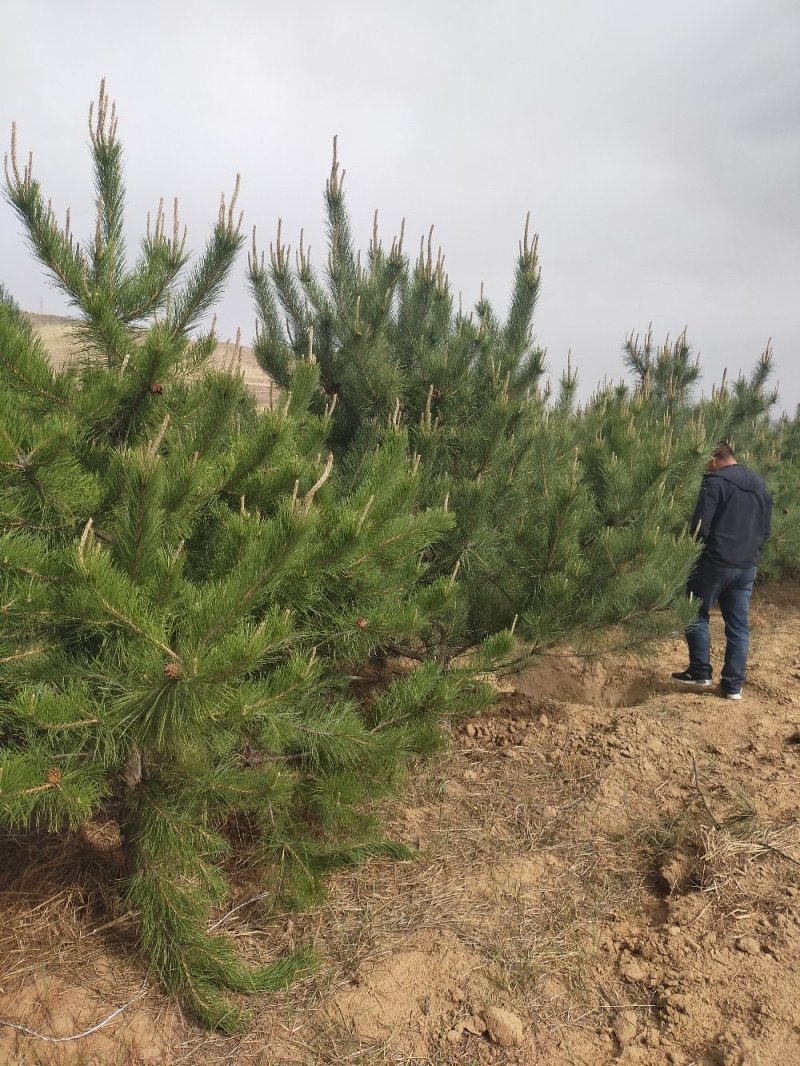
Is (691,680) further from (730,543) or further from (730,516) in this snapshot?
(730,516)

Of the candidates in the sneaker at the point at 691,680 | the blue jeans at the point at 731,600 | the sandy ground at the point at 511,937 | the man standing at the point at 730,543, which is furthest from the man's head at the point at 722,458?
the sandy ground at the point at 511,937

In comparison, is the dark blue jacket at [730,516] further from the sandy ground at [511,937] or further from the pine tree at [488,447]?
the sandy ground at [511,937]

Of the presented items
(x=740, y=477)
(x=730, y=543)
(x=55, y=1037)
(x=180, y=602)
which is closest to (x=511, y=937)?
(x=55, y=1037)

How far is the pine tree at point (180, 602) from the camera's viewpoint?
1.80 m

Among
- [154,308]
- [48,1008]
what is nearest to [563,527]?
[154,308]

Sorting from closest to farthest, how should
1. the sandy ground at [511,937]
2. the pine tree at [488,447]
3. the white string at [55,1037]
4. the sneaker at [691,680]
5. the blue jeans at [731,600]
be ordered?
the white string at [55,1037], the sandy ground at [511,937], the pine tree at [488,447], the blue jeans at [731,600], the sneaker at [691,680]

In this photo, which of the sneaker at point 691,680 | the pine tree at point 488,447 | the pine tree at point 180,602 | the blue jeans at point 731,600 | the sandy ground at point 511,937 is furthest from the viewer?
the sneaker at point 691,680

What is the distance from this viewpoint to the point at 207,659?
5.65 feet

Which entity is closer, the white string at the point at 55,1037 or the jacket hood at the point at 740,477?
the white string at the point at 55,1037

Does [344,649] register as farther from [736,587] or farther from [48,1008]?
[736,587]

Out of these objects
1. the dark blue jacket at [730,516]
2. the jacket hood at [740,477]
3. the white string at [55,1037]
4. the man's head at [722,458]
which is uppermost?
the man's head at [722,458]

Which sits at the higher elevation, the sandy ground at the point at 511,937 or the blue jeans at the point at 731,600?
the blue jeans at the point at 731,600

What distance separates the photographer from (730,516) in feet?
15.8

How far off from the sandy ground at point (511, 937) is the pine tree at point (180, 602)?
0.20 m
